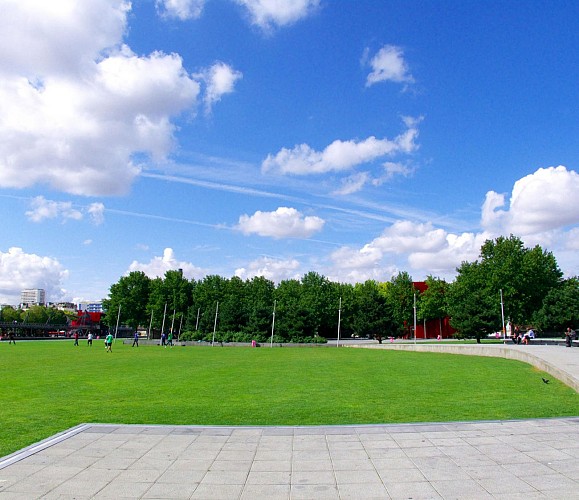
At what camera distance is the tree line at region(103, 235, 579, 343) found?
56125 mm

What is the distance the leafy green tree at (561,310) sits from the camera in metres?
54.0

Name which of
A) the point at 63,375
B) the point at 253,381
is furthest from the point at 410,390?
the point at 63,375

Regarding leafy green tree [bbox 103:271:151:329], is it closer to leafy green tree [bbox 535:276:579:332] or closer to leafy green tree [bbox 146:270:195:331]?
leafy green tree [bbox 146:270:195:331]

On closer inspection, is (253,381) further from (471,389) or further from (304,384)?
(471,389)

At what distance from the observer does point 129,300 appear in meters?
95.4

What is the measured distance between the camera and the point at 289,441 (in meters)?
8.07

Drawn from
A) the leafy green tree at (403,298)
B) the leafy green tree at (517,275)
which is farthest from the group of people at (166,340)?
the leafy green tree at (517,275)

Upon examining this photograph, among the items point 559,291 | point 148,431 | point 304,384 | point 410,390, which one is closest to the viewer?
point 148,431

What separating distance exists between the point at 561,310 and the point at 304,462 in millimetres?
56760

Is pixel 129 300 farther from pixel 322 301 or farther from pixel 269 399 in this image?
pixel 269 399

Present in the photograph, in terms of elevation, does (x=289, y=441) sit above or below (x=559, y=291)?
below

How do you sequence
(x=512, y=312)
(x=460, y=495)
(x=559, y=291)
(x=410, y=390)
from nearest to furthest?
(x=460, y=495)
(x=410, y=390)
(x=559, y=291)
(x=512, y=312)

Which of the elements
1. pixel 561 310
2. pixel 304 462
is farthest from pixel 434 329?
pixel 304 462

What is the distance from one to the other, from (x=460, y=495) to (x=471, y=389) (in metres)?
9.61
